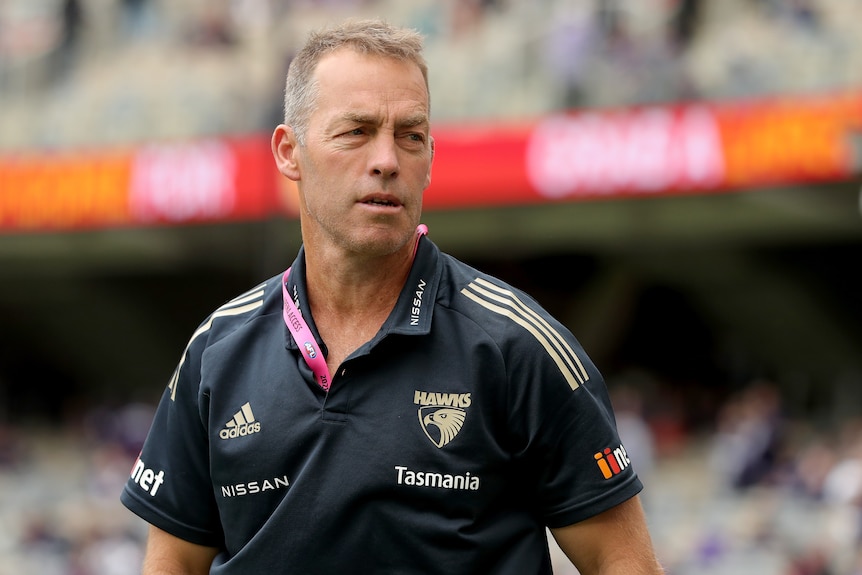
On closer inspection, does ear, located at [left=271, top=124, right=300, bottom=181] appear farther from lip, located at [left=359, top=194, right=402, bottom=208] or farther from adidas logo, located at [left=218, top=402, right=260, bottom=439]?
adidas logo, located at [left=218, top=402, right=260, bottom=439]

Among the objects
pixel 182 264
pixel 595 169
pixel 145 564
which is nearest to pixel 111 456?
pixel 182 264

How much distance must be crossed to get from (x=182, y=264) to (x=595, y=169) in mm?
7559

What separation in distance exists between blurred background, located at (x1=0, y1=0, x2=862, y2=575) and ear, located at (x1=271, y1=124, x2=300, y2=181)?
236 inches

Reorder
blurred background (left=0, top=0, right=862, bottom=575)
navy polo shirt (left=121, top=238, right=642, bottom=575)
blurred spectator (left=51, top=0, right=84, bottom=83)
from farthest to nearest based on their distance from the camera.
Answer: blurred spectator (left=51, top=0, right=84, bottom=83) → blurred background (left=0, top=0, right=862, bottom=575) → navy polo shirt (left=121, top=238, right=642, bottom=575)

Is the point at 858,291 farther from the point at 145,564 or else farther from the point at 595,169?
the point at 145,564

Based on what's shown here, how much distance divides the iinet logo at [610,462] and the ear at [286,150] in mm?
768

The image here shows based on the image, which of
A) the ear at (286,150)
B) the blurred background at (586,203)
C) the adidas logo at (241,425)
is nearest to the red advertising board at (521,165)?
the blurred background at (586,203)

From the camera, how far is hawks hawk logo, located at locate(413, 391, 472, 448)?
2.44 meters

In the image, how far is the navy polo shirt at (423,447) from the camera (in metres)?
2.43

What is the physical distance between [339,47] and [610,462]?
876 mm

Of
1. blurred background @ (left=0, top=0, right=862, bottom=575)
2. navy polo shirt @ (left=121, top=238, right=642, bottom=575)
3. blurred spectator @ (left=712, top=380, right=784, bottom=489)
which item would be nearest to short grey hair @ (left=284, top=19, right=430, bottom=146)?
navy polo shirt @ (left=121, top=238, right=642, bottom=575)

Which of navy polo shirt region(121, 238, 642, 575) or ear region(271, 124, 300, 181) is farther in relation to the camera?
ear region(271, 124, 300, 181)

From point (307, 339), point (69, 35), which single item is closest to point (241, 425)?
point (307, 339)

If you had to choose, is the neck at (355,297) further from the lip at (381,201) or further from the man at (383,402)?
the lip at (381,201)
